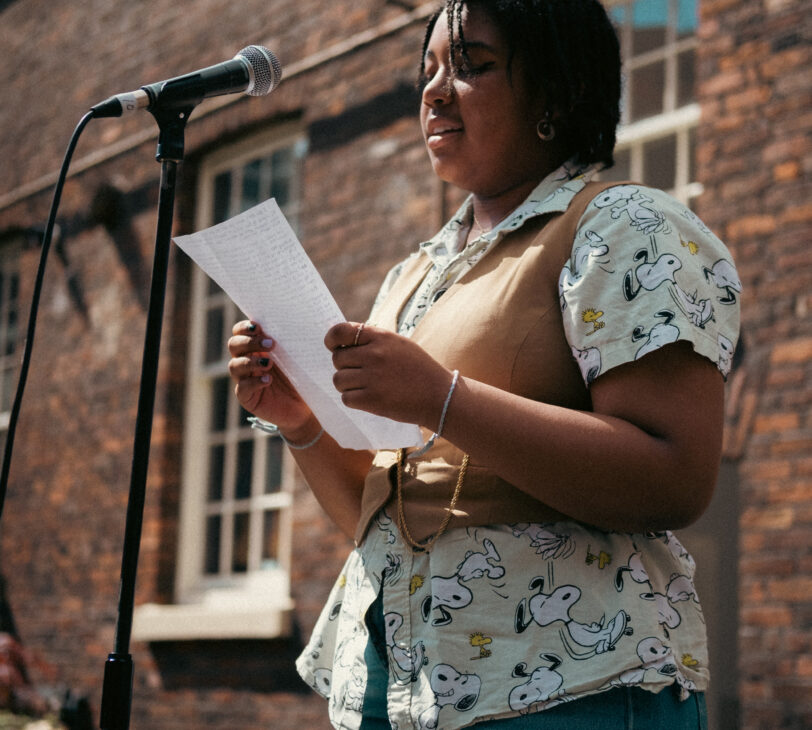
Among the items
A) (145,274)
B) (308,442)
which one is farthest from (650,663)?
(145,274)

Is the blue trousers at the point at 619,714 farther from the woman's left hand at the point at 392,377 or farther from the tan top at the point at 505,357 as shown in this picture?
the woman's left hand at the point at 392,377

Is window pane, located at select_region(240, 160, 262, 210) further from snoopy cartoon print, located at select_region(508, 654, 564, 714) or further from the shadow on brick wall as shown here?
snoopy cartoon print, located at select_region(508, 654, 564, 714)

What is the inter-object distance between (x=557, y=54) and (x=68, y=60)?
783 cm

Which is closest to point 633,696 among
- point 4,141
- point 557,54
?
point 557,54

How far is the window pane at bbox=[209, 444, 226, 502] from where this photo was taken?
Answer: 703cm

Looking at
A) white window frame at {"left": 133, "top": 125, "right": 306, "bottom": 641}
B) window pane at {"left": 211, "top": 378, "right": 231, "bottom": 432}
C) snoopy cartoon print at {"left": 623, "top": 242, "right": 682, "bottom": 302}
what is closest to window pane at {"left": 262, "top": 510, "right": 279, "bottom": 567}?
white window frame at {"left": 133, "top": 125, "right": 306, "bottom": 641}

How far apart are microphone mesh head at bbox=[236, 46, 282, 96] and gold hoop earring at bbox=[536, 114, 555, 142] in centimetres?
48

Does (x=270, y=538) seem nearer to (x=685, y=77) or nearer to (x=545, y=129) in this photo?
(x=685, y=77)

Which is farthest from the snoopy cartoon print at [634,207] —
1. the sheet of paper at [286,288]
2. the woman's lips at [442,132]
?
the sheet of paper at [286,288]

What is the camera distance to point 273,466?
6.71m

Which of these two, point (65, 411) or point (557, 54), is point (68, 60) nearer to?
point (65, 411)

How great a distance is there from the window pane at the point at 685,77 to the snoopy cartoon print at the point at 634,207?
345cm

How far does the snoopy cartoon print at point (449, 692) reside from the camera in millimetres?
1488

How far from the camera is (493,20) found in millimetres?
1859
